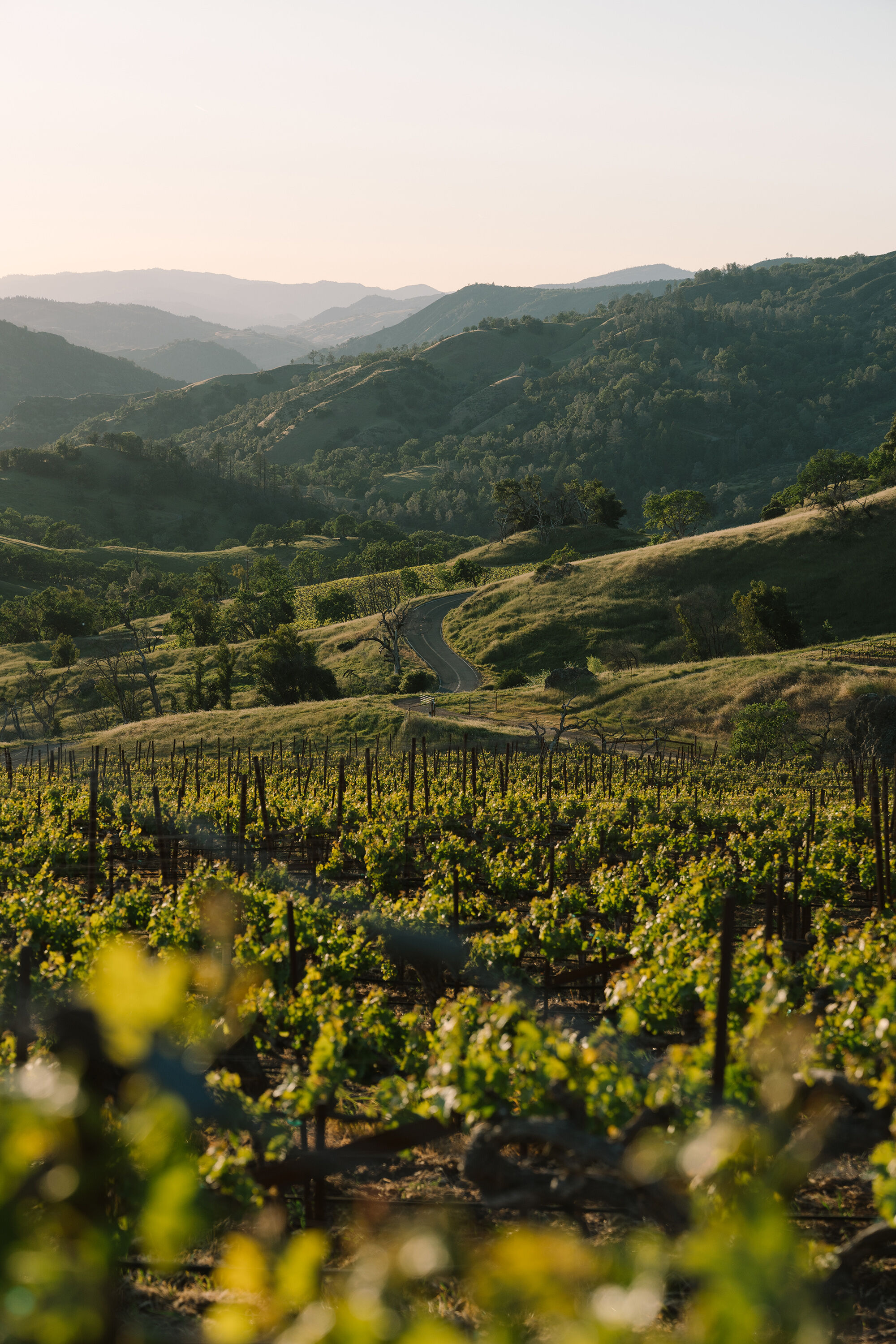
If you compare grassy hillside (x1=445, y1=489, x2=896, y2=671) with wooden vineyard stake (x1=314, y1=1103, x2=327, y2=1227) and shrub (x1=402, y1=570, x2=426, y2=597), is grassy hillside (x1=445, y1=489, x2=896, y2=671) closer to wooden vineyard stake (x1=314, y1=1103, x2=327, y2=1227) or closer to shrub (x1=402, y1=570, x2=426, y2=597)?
shrub (x1=402, y1=570, x2=426, y2=597)

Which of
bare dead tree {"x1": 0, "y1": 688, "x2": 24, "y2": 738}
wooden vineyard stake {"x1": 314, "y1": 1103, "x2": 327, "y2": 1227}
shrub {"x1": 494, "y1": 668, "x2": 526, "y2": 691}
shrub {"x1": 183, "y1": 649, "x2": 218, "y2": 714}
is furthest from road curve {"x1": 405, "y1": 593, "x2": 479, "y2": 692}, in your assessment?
wooden vineyard stake {"x1": 314, "y1": 1103, "x2": 327, "y2": 1227}

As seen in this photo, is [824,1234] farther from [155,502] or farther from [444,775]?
[155,502]

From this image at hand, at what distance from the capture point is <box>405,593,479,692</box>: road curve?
7506 cm

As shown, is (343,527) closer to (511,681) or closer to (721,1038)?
(511,681)

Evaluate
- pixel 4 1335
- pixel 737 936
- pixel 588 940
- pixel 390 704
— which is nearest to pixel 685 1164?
pixel 4 1335

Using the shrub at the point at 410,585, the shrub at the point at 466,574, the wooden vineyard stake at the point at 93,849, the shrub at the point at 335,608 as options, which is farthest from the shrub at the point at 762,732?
the shrub at the point at 410,585

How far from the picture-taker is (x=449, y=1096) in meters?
4.70

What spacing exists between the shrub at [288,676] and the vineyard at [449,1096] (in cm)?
5057

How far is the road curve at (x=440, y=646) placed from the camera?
7506 centimetres

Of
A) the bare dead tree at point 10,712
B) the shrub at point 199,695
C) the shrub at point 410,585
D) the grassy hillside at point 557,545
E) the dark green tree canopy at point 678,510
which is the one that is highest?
the dark green tree canopy at point 678,510

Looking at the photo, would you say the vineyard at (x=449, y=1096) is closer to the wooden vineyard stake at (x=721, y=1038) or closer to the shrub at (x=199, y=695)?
the wooden vineyard stake at (x=721, y=1038)

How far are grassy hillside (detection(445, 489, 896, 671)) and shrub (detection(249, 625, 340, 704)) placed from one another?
16.1 meters

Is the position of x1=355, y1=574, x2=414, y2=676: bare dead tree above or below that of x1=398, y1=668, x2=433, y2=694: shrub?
above

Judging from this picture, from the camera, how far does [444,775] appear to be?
1396 inches
